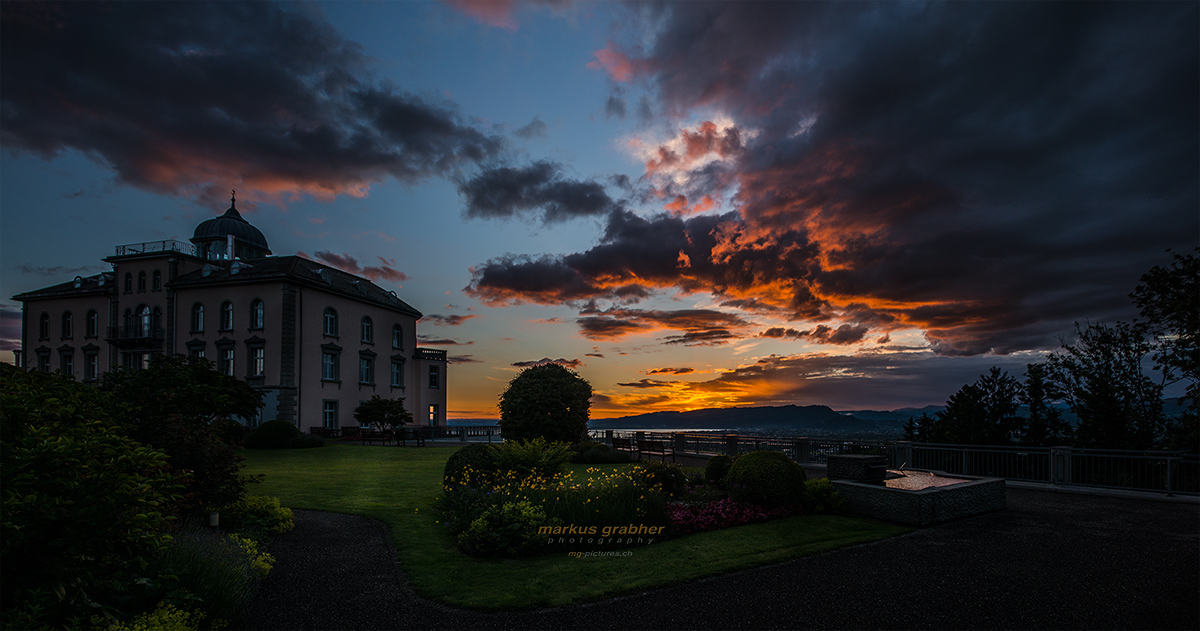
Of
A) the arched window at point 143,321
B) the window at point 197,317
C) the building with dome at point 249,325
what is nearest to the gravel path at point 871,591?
the building with dome at point 249,325

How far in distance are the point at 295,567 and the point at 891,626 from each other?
301 inches

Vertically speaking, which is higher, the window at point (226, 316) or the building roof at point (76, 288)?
the building roof at point (76, 288)

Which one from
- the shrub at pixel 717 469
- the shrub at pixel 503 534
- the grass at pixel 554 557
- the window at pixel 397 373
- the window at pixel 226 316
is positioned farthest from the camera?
the window at pixel 397 373

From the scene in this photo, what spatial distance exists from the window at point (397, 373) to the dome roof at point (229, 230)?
17129mm

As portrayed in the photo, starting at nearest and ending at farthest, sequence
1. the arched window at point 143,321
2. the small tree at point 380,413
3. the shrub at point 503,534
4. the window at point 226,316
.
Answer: the shrub at point 503,534, the window at point 226,316, the small tree at point 380,413, the arched window at point 143,321

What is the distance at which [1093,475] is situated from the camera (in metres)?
15.8

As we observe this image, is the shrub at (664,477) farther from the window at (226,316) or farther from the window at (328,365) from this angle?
the window at (226,316)

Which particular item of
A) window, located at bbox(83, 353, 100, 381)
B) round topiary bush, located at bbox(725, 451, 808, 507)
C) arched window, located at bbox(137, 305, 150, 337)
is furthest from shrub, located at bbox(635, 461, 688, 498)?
window, located at bbox(83, 353, 100, 381)

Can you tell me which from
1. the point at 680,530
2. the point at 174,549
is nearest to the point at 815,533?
the point at 680,530

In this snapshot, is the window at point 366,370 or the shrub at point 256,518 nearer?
the shrub at point 256,518

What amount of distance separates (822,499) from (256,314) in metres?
38.8

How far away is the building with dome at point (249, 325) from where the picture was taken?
124ft

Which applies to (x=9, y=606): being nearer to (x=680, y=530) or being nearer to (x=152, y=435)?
(x=152, y=435)

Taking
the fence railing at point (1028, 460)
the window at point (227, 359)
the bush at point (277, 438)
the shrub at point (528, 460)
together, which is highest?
the window at point (227, 359)
